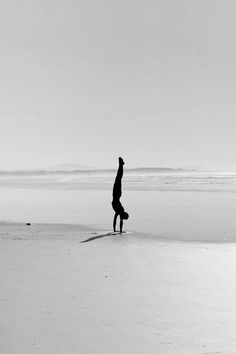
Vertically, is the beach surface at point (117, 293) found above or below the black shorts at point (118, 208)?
below

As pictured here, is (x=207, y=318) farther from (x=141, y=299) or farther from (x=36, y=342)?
(x=36, y=342)

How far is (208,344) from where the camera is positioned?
4473 millimetres

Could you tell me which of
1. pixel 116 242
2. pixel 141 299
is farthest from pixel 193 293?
pixel 116 242

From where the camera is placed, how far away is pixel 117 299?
610 cm

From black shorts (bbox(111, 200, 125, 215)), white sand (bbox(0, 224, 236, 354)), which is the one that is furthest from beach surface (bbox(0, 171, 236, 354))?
black shorts (bbox(111, 200, 125, 215))

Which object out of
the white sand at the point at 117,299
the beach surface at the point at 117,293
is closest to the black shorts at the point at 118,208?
the beach surface at the point at 117,293

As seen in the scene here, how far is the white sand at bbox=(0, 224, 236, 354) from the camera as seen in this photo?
4547 millimetres

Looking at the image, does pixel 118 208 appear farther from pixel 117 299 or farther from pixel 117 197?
pixel 117 299

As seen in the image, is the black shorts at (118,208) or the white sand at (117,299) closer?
the white sand at (117,299)

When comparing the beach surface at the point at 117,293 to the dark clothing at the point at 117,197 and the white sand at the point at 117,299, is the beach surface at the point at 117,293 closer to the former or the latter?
the white sand at the point at 117,299

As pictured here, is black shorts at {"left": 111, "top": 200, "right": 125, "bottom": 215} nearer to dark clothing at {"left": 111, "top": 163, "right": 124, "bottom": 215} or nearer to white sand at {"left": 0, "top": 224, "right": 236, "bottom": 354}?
dark clothing at {"left": 111, "top": 163, "right": 124, "bottom": 215}

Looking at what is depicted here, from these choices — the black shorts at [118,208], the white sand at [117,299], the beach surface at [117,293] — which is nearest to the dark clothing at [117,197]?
the black shorts at [118,208]

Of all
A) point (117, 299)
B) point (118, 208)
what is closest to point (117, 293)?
point (117, 299)

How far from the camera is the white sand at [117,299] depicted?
4547 millimetres
